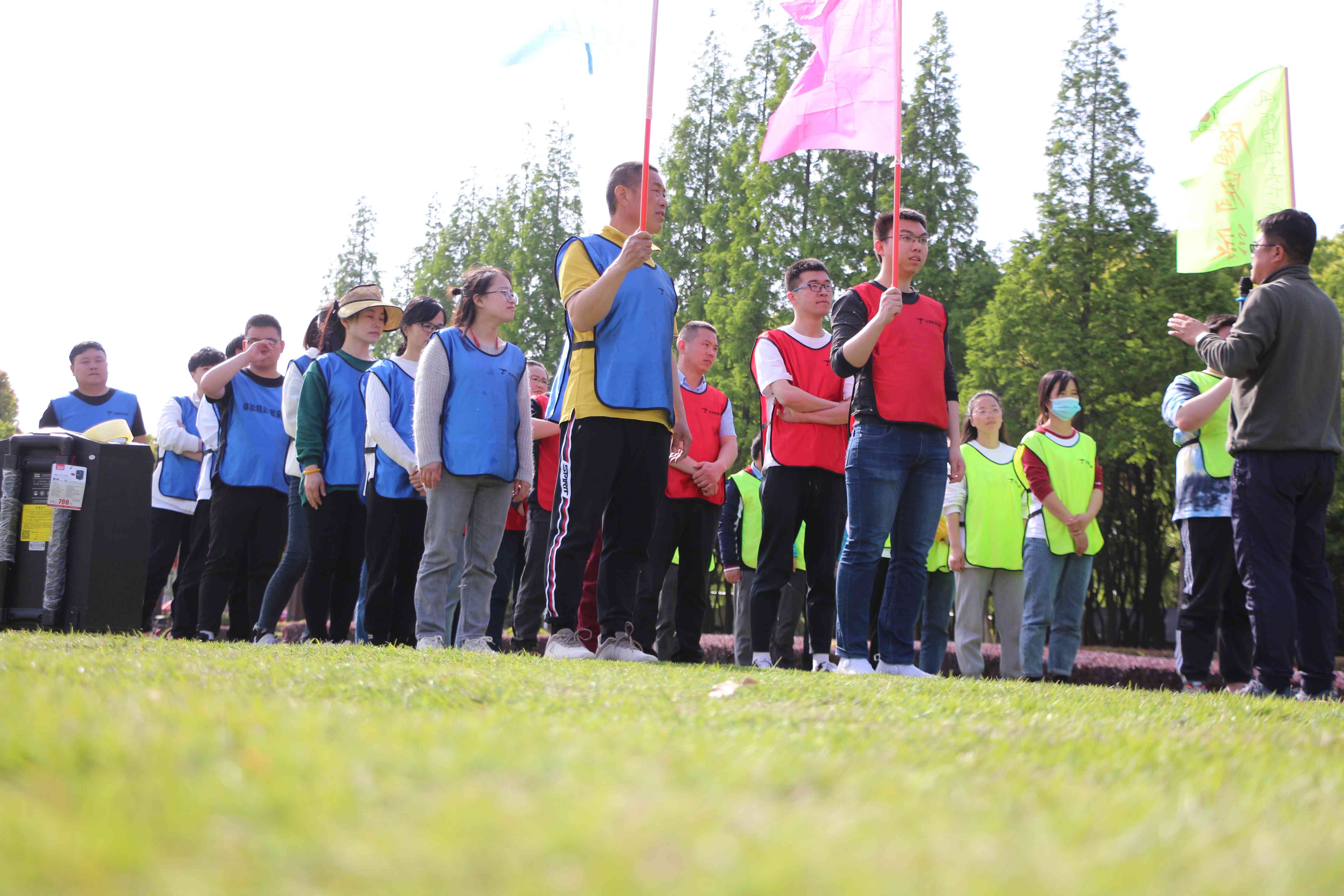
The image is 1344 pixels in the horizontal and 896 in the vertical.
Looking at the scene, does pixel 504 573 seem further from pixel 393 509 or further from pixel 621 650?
pixel 621 650

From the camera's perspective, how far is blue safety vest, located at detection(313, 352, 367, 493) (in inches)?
294

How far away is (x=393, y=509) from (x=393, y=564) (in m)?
0.35

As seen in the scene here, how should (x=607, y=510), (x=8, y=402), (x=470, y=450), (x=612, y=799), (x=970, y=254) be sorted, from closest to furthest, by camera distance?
(x=612, y=799), (x=607, y=510), (x=470, y=450), (x=970, y=254), (x=8, y=402)

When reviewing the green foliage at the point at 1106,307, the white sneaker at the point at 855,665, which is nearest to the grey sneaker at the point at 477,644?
the white sneaker at the point at 855,665

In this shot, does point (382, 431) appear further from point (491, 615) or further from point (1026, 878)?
point (1026, 878)

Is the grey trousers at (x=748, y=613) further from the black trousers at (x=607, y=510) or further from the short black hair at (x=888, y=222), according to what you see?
the black trousers at (x=607, y=510)

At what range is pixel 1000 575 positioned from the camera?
8.85m

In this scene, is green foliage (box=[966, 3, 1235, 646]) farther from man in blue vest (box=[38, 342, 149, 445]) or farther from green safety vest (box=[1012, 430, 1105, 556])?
man in blue vest (box=[38, 342, 149, 445])

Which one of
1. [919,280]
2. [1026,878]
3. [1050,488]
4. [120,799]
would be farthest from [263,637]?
[919,280]

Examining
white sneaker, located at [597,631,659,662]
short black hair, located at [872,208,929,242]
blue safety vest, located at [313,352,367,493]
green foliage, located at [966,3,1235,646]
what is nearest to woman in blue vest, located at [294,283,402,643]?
blue safety vest, located at [313,352,367,493]

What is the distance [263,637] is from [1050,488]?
5646mm

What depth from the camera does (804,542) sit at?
6.90 m

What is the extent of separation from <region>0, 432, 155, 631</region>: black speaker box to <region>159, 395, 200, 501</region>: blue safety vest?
216 cm

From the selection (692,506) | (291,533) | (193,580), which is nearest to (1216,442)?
(692,506)
